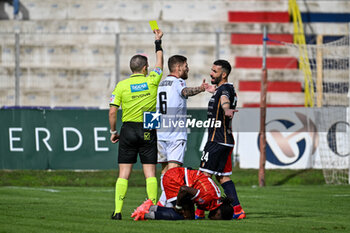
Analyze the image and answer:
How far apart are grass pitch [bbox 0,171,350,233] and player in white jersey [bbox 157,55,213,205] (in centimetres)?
108

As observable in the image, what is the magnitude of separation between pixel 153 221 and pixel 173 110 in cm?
261

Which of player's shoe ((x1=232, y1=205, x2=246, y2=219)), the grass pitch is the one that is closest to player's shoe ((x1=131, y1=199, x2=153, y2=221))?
the grass pitch

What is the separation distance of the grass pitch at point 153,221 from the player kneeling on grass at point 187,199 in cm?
23

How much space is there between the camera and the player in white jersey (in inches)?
432

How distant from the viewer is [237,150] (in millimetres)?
18578

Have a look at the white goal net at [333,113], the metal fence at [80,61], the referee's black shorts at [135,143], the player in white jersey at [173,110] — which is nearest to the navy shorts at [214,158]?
the referee's black shorts at [135,143]

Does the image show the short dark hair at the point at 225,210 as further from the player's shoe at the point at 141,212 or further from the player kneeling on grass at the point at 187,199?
the player's shoe at the point at 141,212

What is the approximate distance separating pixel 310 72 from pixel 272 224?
1331 centimetres

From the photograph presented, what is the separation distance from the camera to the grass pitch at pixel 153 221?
323 inches

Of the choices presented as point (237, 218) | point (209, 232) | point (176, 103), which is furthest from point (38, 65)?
point (209, 232)

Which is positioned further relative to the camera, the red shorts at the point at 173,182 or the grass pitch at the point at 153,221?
the red shorts at the point at 173,182

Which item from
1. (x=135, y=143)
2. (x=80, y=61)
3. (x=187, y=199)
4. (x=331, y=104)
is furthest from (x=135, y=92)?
(x=80, y=61)

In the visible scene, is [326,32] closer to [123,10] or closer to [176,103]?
[123,10]

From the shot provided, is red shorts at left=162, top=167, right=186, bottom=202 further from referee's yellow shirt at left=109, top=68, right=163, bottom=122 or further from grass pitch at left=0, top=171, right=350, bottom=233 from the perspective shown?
referee's yellow shirt at left=109, top=68, right=163, bottom=122
